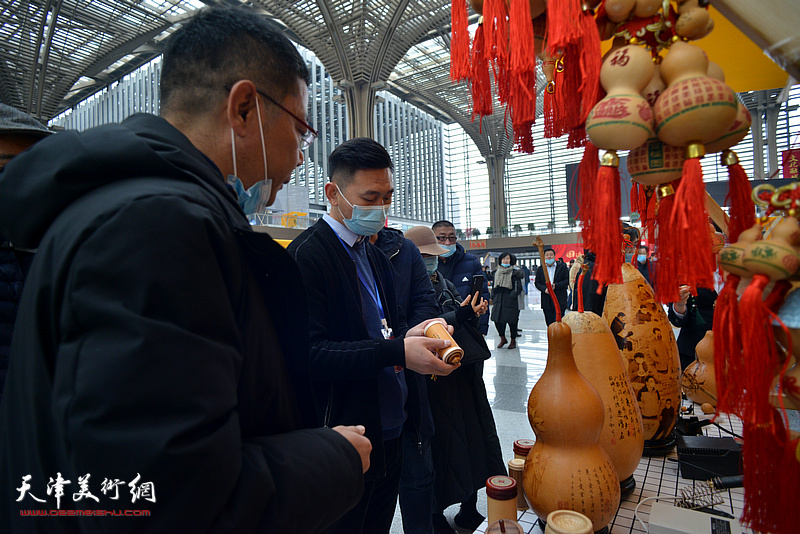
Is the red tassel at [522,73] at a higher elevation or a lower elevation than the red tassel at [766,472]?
higher

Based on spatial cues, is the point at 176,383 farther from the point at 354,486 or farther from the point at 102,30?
the point at 102,30

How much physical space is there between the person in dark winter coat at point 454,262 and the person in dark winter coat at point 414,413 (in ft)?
5.30

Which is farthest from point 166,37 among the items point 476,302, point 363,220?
point 476,302

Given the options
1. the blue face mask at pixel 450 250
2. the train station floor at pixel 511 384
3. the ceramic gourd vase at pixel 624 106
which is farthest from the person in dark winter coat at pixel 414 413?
the blue face mask at pixel 450 250

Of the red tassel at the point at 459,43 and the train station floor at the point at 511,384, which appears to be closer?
the red tassel at the point at 459,43

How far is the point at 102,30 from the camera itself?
1288 centimetres

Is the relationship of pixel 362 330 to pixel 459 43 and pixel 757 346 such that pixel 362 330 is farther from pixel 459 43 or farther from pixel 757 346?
pixel 757 346

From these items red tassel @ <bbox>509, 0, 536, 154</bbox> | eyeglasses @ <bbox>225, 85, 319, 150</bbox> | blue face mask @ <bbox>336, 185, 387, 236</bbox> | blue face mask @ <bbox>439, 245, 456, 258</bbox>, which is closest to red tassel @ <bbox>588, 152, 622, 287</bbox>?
red tassel @ <bbox>509, 0, 536, 154</bbox>

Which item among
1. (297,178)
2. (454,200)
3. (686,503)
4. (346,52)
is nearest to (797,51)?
(686,503)

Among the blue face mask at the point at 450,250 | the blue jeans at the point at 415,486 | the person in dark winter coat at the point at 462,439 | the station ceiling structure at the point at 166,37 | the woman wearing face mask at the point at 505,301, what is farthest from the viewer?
the station ceiling structure at the point at 166,37

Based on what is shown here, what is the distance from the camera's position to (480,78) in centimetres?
86

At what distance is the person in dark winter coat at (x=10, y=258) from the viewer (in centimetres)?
107

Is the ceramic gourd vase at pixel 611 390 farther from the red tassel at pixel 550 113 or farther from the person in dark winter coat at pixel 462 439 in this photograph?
the person in dark winter coat at pixel 462 439

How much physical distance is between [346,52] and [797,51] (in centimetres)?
1013
